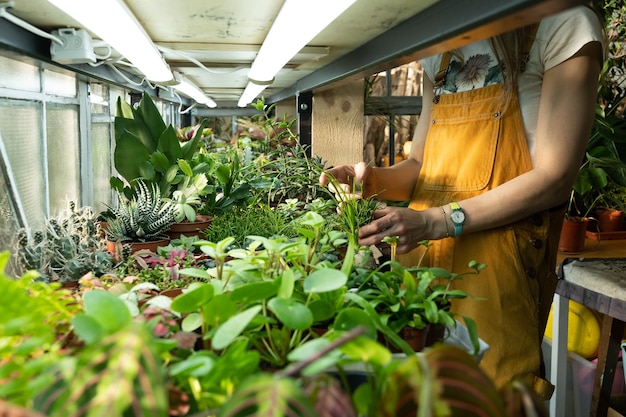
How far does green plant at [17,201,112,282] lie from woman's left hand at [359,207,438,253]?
62 cm

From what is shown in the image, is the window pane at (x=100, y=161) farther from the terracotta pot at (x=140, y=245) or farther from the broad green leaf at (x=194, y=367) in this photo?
→ the broad green leaf at (x=194, y=367)

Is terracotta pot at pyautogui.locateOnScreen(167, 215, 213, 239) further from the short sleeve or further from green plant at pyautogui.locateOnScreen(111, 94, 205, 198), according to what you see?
the short sleeve

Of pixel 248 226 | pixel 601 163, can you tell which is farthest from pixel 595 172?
pixel 248 226

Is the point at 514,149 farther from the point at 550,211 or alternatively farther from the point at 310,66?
the point at 310,66

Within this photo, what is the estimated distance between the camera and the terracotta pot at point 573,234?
2.49 meters

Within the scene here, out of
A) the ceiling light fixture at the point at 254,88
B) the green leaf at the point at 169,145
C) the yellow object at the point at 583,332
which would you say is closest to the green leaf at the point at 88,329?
the green leaf at the point at 169,145

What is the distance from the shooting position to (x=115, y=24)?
3.91 ft

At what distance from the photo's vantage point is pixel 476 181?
1558mm

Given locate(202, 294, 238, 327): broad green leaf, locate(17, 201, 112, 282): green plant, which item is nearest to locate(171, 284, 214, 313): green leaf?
locate(202, 294, 238, 327): broad green leaf

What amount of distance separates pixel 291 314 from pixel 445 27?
20.0 inches

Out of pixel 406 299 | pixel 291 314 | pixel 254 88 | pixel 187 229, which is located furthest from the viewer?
pixel 254 88

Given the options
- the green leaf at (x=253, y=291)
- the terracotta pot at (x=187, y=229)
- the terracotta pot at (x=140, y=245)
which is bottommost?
the terracotta pot at (x=140, y=245)

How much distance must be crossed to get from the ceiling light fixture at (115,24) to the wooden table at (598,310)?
165cm

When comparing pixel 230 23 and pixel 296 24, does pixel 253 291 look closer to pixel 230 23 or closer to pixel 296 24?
pixel 296 24
